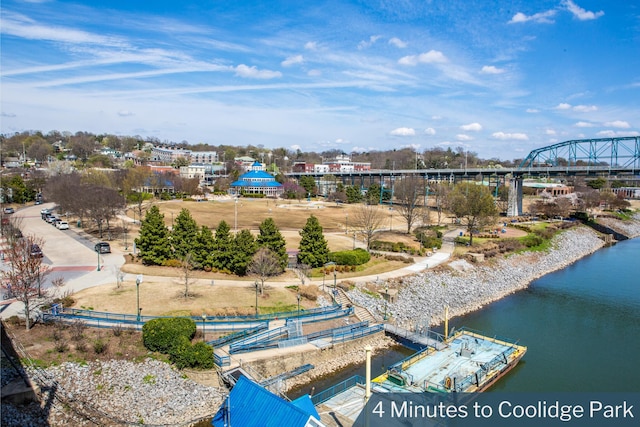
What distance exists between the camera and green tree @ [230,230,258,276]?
121 feet

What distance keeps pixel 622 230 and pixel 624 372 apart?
2690 inches

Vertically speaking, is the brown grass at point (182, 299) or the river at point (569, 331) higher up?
the brown grass at point (182, 299)

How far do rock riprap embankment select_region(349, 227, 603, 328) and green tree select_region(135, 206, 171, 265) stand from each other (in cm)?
1655

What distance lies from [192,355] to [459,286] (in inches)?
992

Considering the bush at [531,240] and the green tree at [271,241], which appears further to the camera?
the bush at [531,240]

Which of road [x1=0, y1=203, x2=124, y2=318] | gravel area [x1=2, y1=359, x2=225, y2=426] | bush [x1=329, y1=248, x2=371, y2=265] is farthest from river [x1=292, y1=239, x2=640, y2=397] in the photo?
road [x1=0, y1=203, x2=124, y2=318]

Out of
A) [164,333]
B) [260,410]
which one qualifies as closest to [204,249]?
[164,333]

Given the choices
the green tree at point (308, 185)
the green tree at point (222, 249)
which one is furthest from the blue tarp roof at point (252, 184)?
the green tree at point (222, 249)

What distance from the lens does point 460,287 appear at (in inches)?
1576

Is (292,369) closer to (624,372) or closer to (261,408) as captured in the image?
(261,408)

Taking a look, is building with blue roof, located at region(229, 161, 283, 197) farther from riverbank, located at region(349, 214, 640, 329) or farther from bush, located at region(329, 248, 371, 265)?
bush, located at region(329, 248, 371, 265)

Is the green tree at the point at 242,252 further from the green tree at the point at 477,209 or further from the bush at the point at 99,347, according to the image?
the green tree at the point at 477,209

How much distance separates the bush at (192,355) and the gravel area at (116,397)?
0.55m

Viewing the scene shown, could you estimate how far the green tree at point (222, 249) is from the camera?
37531 mm
